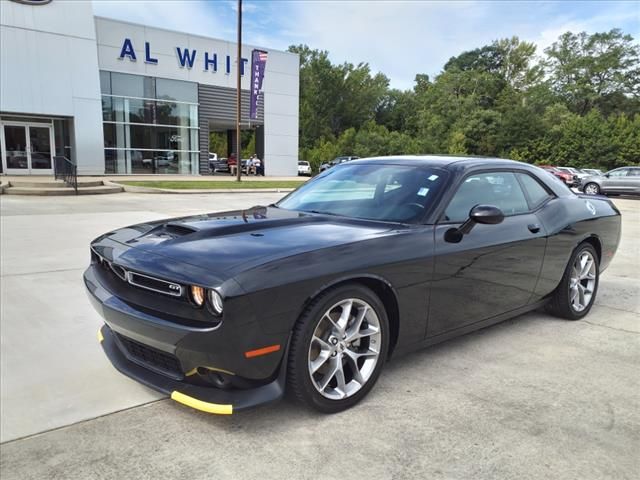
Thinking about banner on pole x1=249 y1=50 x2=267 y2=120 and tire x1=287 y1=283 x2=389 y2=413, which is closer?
tire x1=287 y1=283 x2=389 y2=413

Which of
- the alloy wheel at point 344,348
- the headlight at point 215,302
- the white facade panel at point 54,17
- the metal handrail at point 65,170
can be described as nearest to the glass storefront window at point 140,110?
the white facade panel at point 54,17

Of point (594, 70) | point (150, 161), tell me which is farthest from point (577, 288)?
point (594, 70)

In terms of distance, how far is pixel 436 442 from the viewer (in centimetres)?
246

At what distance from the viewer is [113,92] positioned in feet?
81.7

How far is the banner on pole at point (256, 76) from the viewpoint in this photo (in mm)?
29219

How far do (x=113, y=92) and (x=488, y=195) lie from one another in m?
25.4

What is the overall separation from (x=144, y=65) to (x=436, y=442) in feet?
90.2

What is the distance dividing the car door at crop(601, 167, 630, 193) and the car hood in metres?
24.3

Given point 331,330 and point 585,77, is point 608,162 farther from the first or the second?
point 331,330

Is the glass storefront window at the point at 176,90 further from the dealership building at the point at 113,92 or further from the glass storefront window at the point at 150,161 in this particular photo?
the glass storefront window at the point at 150,161

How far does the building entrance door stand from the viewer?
22031 mm

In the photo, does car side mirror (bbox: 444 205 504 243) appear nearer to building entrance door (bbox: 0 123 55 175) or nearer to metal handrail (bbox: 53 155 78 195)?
metal handrail (bbox: 53 155 78 195)

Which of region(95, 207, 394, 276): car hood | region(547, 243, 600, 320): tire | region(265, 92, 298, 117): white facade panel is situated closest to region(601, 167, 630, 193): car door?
region(265, 92, 298, 117): white facade panel

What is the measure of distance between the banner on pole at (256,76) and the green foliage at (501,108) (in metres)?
24.3
